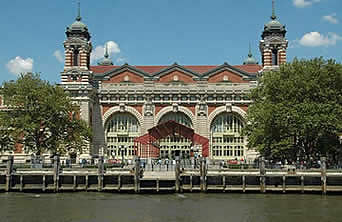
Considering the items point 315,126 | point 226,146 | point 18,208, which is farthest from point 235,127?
point 18,208

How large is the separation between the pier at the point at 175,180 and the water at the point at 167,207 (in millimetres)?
1403

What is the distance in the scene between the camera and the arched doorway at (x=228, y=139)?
6831cm

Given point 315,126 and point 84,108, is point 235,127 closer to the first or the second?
point 84,108

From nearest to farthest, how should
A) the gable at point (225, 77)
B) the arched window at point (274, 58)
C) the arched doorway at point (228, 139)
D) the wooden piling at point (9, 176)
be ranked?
the wooden piling at point (9, 176)
the arched doorway at point (228, 139)
the arched window at point (274, 58)
the gable at point (225, 77)

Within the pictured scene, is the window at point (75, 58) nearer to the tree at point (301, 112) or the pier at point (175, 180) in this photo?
the pier at point (175, 180)

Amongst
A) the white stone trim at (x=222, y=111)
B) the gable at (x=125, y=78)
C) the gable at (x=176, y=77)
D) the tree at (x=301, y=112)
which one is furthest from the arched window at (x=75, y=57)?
the tree at (x=301, y=112)

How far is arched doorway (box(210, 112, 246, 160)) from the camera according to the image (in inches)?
2689

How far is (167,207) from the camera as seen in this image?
3067 centimetres

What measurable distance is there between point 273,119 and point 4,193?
85.2ft

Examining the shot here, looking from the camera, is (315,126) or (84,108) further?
(84,108)

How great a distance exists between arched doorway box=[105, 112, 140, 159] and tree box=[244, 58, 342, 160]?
25871 mm

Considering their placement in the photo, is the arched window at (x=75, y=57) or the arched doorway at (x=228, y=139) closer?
the arched doorway at (x=228, y=139)

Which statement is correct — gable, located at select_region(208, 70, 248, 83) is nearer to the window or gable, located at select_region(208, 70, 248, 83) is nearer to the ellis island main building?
the ellis island main building

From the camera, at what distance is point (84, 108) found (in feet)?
213
